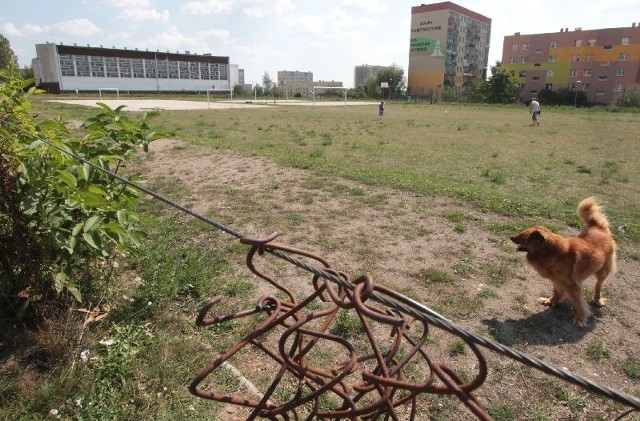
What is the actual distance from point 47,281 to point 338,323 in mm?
2222

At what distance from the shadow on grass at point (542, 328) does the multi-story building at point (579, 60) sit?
3118 inches

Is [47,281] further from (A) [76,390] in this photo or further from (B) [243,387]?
(B) [243,387]

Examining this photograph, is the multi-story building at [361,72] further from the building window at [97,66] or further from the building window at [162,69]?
the building window at [97,66]

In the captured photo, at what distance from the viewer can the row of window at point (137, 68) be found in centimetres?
7553

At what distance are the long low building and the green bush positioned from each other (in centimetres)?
8184

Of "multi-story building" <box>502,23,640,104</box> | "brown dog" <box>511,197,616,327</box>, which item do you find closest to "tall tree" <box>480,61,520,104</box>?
"multi-story building" <box>502,23,640,104</box>

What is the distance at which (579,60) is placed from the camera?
242ft

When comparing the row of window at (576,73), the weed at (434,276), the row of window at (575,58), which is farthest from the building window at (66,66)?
the weed at (434,276)

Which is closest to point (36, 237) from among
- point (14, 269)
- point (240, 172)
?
point (14, 269)

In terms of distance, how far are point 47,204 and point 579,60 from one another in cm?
8894

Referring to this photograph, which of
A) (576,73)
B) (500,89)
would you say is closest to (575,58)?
(576,73)

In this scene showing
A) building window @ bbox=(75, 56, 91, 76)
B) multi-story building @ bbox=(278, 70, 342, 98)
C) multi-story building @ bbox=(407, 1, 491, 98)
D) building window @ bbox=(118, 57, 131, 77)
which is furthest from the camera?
multi-story building @ bbox=(278, 70, 342, 98)

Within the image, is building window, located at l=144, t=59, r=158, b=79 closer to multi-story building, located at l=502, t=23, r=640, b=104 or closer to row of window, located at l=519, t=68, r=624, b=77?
multi-story building, located at l=502, t=23, r=640, b=104

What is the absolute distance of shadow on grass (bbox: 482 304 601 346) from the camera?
3496 mm
